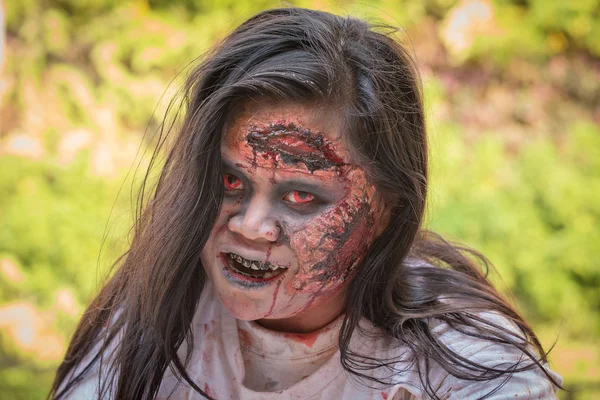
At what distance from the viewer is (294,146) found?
5.43ft

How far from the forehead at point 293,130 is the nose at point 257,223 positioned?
124 millimetres

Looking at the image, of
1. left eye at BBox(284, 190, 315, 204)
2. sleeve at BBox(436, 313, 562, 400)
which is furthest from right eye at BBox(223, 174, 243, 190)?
sleeve at BBox(436, 313, 562, 400)

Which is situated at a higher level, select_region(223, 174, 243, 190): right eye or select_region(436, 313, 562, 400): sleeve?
select_region(223, 174, 243, 190): right eye

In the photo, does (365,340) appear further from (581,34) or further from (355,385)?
(581,34)

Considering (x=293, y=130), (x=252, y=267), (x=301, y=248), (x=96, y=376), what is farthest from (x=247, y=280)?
(x=96, y=376)

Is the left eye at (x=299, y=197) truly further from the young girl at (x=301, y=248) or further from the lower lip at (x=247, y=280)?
the lower lip at (x=247, y=280)

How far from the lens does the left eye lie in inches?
66.4

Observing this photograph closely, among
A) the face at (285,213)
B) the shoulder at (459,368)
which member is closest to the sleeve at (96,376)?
the face at (285,213)

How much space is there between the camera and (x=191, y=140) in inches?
65.6

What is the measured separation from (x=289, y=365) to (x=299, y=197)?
0.44 m

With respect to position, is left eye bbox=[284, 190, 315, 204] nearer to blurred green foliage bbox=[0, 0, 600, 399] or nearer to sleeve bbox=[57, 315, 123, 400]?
sleeve bbox=[57, 315, 123, 400]

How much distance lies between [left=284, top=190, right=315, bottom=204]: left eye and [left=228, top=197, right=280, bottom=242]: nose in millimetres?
51

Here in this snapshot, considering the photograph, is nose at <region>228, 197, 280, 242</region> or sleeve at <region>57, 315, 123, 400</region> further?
sleeve at <region>57, 315, 123, 400</region>

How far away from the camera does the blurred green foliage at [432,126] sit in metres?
3.96
